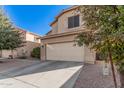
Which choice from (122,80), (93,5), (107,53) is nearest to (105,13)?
(93,5)

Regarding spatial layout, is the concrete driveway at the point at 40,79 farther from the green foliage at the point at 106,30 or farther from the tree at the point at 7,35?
the tree at the point at 7,35

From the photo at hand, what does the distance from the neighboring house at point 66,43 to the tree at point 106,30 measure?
6.67 meters

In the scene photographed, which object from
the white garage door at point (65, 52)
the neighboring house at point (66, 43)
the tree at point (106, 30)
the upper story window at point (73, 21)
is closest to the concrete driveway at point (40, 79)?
the tree at point (106, 30)

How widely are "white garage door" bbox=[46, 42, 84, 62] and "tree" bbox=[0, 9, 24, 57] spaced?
A: 11.6 ft

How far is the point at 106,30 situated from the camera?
3.66m

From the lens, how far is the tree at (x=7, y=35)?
43.7 feet

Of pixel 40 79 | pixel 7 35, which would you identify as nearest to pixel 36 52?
pixel 7 35

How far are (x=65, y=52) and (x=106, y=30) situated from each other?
30.6 ft

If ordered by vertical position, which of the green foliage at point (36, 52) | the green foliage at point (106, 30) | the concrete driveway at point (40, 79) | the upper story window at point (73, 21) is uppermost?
the upper story window at point (73, 21)

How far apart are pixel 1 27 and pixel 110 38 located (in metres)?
12.2

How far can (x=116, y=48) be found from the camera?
3846 mm
